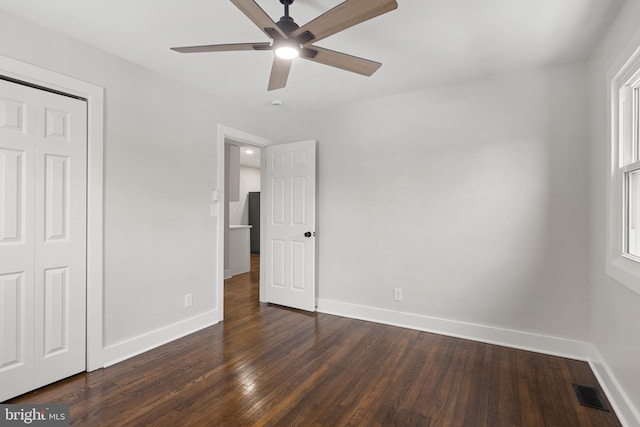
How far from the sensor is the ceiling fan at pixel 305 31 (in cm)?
152

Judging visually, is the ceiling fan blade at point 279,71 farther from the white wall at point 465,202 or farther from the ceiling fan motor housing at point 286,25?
the white wall at point 465,202

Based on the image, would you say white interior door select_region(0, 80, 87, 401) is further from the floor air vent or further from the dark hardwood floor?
the floor air vent

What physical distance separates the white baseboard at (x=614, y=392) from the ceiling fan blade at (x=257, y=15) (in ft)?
9.34

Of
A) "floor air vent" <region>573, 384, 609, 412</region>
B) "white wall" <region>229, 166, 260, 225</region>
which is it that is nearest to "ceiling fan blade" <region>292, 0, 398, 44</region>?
"floor air vent" <region>573, 384, 609, 412</region>

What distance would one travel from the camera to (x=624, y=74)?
6.48ft

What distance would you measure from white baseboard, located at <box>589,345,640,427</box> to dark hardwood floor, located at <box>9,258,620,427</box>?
0.06 meters

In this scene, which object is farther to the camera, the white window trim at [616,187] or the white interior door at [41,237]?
the white interior door at [41,237]

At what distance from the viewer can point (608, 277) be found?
2.21 metres

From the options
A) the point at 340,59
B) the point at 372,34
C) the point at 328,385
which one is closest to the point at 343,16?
the point at 340,59

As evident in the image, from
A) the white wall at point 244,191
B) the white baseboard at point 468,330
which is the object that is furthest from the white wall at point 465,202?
the white wall at point 244,191

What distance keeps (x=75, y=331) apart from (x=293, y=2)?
2755 millimetres

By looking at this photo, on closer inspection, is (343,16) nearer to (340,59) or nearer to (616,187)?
(340,59)

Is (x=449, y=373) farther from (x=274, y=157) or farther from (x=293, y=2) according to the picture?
(x=274, y=157)

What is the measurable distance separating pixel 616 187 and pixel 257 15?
96.0 inches
